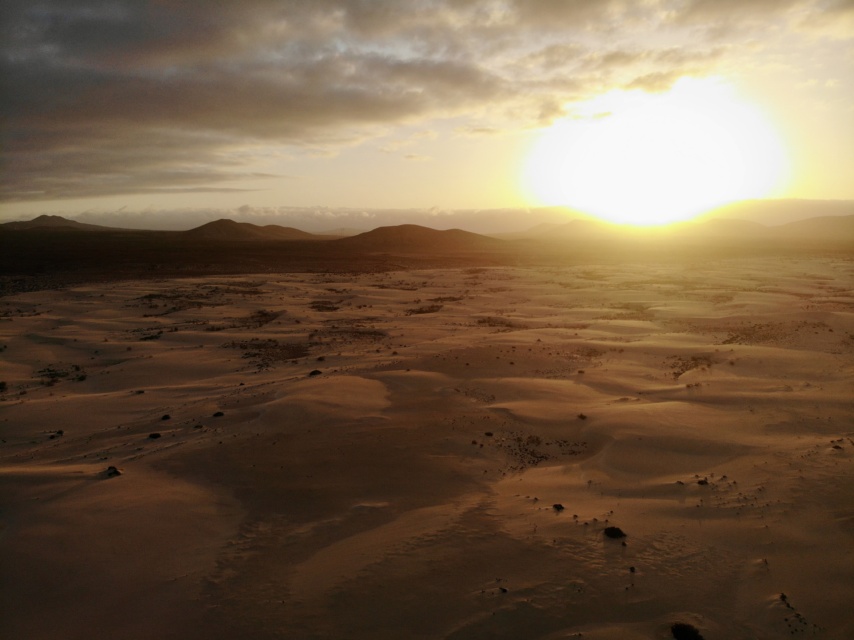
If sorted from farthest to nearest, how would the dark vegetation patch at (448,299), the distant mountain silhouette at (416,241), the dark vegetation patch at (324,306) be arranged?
the distant mountain silhouette at (416,241) < the dark vegetation patch at (448,299) < the dark vegetation patch at (324,306)

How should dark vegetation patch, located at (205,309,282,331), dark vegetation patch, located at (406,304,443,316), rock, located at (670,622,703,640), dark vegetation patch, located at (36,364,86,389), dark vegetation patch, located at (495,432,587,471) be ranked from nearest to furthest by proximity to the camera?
rock, located at (670,622,703,640)
dark vegetation patch, located at (495,432,587,471)
dark vegetation patch, located at (36,364,86,389)
dark vegetation patch, located at (205,309,282,331)
dark vegetation patch, located at (406,304,443,316)

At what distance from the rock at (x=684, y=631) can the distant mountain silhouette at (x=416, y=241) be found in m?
64.5

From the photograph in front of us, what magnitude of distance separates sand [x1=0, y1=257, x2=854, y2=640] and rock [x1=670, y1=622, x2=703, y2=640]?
111mm

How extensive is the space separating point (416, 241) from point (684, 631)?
7489 cm

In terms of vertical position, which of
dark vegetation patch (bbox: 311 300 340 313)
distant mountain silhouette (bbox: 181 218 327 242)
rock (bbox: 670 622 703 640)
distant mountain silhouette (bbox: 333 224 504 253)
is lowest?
rock (bbox: 670 622 703 640)

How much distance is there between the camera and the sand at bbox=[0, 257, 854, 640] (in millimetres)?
4504

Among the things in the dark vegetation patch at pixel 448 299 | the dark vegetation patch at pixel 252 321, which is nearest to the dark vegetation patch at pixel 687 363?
the dark vegetation patch at pixel 448 299

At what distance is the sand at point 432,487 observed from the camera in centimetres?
450

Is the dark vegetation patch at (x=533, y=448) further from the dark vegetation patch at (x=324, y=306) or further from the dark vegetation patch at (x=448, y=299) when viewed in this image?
the dark vegetation patch at (x=448, y=299)

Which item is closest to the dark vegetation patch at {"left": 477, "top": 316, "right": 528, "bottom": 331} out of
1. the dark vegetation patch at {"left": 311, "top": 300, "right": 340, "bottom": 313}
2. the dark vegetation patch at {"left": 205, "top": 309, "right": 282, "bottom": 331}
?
the dark vegetation patch at {"left": 311, "top": 300, "right": 340, "bottom": 313}

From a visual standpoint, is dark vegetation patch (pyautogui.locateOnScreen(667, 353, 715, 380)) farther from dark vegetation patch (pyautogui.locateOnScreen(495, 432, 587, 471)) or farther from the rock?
the rock

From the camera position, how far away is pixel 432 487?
6.78m

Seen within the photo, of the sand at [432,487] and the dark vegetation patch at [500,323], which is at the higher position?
the dark vegetation patch at [500,323]

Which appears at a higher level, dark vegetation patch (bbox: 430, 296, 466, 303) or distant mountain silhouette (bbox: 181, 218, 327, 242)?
distant mountain silhouette (bbox: 181, 218, 327, 242)
